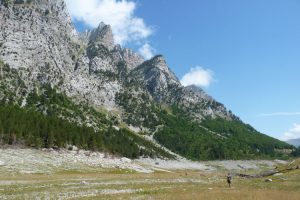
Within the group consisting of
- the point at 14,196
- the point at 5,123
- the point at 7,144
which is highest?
the point at 5,123

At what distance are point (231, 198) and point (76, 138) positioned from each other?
5542 inches

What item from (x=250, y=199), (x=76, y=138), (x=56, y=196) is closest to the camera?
(x=250, y=199)

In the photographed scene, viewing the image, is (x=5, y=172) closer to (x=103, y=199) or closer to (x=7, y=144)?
(x=103, y=199)

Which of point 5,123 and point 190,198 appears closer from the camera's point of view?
point 190,198

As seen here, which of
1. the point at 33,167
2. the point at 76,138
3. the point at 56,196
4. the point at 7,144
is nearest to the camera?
the point at 56,196

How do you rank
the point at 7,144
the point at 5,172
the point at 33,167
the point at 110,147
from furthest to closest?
the point at 110,147 < the point at 7,144 < the point at 33,167 < the point at 5,172

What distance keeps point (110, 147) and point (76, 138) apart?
30954mm

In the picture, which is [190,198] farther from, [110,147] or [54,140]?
[110,147]

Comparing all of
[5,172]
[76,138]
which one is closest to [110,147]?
[76,138]

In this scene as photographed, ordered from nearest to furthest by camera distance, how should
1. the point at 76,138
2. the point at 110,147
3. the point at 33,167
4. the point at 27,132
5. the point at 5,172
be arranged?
the point at 5,172, the point at 33,167, the point at 27,132, the point at 76,138, the point at 110,147

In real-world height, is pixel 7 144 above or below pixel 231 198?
above

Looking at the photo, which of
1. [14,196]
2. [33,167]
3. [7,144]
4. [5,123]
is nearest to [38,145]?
[7,144]

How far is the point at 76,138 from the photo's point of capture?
173m

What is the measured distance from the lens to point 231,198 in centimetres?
3938
